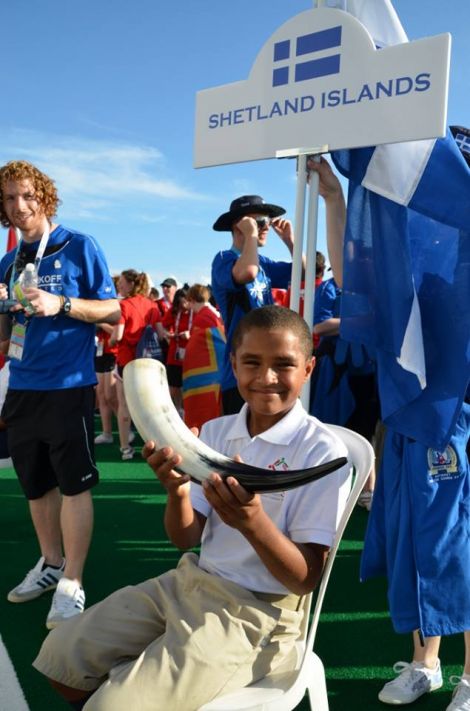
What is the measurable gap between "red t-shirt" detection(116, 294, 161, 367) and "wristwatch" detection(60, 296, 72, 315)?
5.21 metres

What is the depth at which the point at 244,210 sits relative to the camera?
3.84 metres

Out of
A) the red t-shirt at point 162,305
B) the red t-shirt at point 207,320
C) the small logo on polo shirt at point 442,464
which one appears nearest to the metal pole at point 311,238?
the small logo on polo shirt at point 442,464

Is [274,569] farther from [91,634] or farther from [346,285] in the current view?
[346,285]

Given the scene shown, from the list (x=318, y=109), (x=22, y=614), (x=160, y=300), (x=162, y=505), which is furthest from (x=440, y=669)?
(x=160, y=300)

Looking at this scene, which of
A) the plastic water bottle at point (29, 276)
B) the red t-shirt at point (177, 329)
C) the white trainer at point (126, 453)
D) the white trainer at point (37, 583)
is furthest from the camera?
the red t-shirt at point (177, 329)

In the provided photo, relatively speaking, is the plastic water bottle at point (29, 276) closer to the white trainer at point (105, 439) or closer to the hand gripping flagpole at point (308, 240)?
the hand gripping flagpole at point (308, 240)

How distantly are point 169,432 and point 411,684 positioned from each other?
172 centimetres

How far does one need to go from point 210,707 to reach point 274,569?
0.37 m

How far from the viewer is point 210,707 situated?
1.61m

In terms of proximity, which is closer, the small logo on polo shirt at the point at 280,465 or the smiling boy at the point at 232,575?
the smiling boy at the point at 232,575

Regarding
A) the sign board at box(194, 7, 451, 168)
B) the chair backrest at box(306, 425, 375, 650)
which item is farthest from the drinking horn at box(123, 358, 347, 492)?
the sign board at box(194, 7, 451, 168)

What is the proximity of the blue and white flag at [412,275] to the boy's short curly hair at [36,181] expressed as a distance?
5.65 feet

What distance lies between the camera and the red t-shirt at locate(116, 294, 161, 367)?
8.50 meters

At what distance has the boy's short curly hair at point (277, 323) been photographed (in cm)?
189
